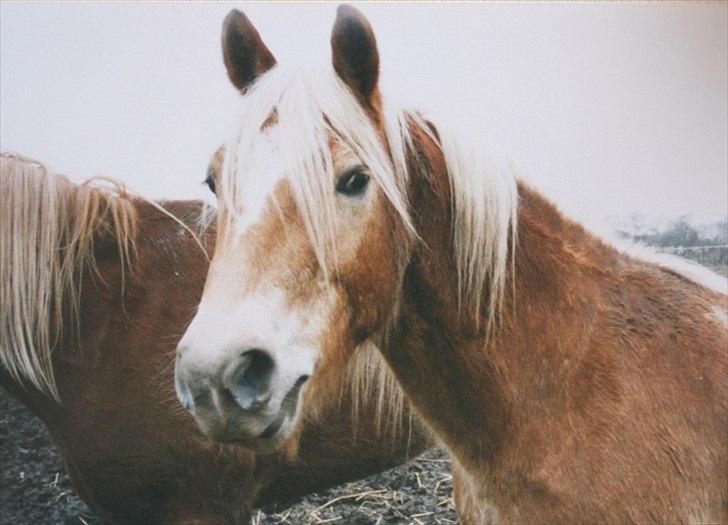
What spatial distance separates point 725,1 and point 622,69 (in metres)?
0.67

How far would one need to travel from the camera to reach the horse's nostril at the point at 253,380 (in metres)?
0.84

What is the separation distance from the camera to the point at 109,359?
1.48 meters

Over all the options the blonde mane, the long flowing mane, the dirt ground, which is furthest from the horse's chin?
the dirt ground

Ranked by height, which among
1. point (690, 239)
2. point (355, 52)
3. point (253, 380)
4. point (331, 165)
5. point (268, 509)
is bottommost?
point (268, 509)

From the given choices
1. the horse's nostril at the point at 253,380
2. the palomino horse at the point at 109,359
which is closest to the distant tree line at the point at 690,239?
the palomino horse at the point at 109,359

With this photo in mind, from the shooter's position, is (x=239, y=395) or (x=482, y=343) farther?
(x=482, y=343)

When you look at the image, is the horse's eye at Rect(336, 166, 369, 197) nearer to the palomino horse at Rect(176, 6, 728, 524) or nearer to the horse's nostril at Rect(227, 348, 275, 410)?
the palomino horse at Rect(176, 6, 728, 524)

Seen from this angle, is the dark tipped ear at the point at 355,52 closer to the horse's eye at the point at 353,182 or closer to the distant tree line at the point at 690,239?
the horse's eye at the point at 353,182

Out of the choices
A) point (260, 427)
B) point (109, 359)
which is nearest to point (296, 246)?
point (260, 427)

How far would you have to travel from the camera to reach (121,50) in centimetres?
165

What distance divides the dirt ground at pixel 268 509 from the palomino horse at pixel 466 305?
3.35ft

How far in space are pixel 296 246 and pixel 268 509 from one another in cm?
148

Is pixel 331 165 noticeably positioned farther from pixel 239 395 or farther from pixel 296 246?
pixel 239 395

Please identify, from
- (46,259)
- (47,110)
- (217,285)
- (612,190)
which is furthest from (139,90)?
(612,190)
